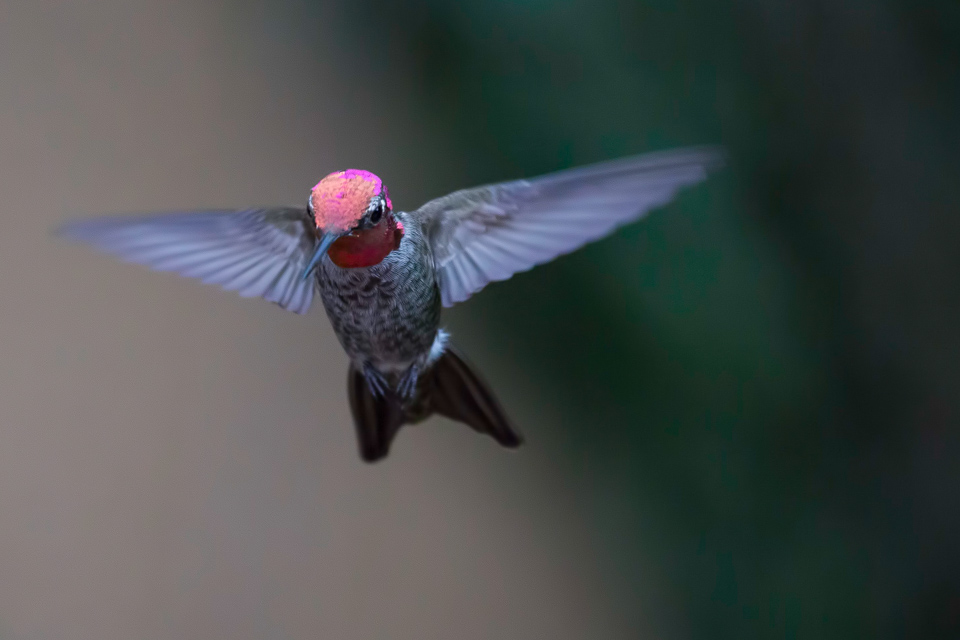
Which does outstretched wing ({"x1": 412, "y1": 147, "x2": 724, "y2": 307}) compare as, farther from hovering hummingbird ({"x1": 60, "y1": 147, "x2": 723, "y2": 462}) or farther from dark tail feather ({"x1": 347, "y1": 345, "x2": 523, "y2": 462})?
dark tail feather ({"x1": 347, "y1": 345, "x2": 523, "y2": 462})

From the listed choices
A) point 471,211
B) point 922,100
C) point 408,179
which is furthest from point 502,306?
point 471,211

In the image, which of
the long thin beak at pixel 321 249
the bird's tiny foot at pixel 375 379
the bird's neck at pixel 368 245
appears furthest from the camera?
the bird's tiny foot at pixel 375 379

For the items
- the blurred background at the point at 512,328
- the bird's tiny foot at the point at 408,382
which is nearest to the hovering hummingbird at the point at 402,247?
the bird's tiny foot at the point at 408,382

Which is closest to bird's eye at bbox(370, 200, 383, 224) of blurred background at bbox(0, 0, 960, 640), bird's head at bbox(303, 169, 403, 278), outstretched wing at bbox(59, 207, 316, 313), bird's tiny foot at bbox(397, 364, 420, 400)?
bird's head at bbox(303, 169, 403, 278)

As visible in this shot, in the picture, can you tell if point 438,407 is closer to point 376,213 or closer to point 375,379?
point 375,379

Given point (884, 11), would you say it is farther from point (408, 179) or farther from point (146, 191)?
point (146, 191)

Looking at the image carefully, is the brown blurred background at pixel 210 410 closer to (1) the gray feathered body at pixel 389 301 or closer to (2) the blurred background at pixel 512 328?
(2) the blurred background at pixel 512 328

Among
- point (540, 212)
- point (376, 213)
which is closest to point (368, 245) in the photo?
point (376, 213)
